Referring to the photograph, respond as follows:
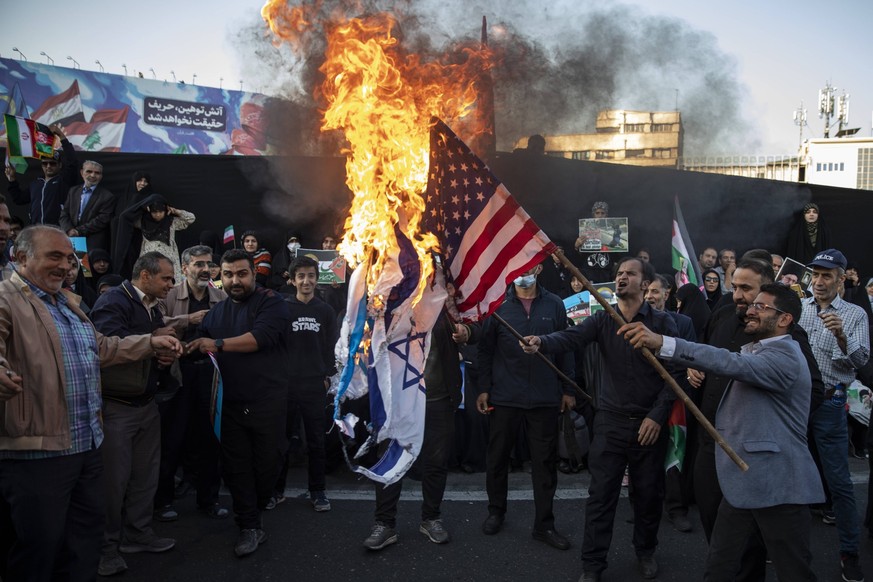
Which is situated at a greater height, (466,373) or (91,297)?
(91,297)

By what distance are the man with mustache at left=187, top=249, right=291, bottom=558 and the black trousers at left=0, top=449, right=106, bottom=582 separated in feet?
3.91

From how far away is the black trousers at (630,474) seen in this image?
14.8 feet

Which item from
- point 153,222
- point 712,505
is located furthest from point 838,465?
point 153,222

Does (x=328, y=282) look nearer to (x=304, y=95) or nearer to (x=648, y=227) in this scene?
(x=304, y=95)

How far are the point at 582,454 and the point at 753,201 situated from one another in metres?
6.73

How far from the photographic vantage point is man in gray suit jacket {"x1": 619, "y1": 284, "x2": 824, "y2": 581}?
3.42m

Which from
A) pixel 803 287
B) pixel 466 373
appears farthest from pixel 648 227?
pixel 466 373

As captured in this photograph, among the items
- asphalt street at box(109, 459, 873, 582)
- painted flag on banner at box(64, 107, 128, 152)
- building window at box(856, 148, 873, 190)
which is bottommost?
asphalt street at box(109, 459, 873, 582)

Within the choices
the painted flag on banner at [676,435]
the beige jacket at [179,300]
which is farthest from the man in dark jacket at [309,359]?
the painted flag on banner at [676,435]

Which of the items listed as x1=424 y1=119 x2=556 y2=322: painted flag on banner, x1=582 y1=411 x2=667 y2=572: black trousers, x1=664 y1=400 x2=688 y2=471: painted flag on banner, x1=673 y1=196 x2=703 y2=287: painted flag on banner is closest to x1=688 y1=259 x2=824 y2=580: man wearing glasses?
x1=664 y1=400 x2=688 y2=471: painted flag on banner

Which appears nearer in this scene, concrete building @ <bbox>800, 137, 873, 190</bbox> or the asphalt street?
the asphalt street

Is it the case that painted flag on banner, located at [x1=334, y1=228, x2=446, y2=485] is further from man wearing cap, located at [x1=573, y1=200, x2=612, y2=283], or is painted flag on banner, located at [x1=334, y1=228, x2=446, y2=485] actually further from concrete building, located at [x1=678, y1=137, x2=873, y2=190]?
concrete building, located at [x1=678, y1=137, x2=873, y2=190]

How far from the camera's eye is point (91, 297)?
738 cm

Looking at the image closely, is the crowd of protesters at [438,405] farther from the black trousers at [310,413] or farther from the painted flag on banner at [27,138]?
the painted flag on banner at [27,138]
